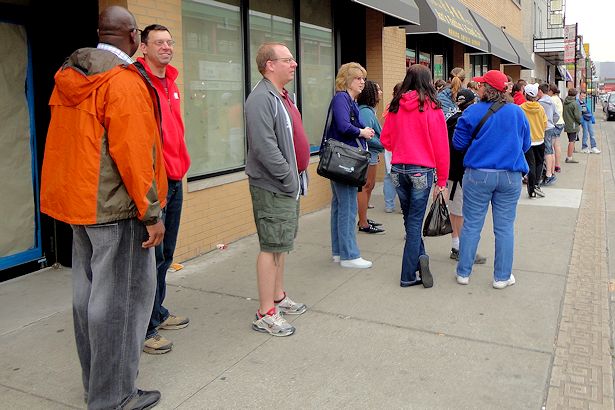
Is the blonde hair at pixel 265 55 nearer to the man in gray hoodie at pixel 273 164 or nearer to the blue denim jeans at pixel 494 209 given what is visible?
the man in gray hoodie at pixel 273 164

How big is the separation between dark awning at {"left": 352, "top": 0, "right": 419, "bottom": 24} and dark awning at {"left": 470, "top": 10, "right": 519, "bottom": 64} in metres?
6.85

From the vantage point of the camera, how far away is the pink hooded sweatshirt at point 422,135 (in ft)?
15.8

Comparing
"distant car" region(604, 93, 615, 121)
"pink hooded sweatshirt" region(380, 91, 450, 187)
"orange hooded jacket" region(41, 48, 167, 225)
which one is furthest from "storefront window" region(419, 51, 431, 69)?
"distant car" region(604, 93, 615, 121)

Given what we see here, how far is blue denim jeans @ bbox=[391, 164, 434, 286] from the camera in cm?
488

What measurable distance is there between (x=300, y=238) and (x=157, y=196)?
13.7 ft

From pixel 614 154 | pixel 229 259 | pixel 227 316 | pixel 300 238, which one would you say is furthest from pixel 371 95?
pixel 614 154

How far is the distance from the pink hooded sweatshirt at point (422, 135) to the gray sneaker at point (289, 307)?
4.69ft

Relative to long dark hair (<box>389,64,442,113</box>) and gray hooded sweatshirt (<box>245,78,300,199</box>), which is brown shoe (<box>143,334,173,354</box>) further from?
long dark hair (<box>389,64,442,113</box>)

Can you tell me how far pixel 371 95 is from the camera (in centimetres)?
685

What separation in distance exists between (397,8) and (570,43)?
20.6 m

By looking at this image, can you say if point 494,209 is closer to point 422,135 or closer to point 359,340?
point 422,135

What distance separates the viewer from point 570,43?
26094mm

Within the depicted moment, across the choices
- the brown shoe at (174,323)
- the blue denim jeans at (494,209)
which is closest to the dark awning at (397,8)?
the blue denim jeans at (494,209)

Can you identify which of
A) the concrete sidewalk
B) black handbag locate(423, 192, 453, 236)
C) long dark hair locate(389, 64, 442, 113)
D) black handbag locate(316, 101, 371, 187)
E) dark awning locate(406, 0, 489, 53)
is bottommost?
the concrete sidewalk
